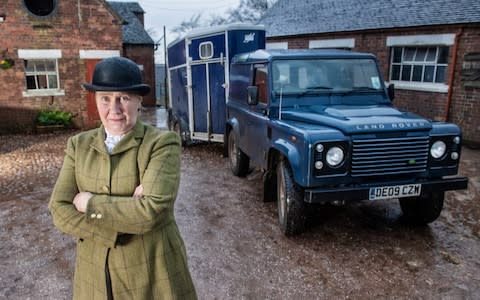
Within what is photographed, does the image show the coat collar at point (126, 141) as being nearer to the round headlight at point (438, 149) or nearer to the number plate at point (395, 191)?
the number plate at point (395, 191)

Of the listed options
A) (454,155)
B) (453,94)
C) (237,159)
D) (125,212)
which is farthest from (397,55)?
(125,212)

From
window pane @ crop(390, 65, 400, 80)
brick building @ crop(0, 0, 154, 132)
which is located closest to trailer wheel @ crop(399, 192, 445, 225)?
window pane @ crop(390, 65, 400, 80)

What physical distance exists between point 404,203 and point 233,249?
236 centimetres

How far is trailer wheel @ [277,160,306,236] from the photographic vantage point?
443cm

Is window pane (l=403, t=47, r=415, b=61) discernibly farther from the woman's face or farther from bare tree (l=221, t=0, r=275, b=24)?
bare tree (l=221, t=0, r=275, b=24)

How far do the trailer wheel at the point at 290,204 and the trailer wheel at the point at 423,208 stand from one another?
1457mm

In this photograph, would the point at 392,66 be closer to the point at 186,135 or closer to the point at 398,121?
the point at 186,135

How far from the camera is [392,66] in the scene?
40.4 feet

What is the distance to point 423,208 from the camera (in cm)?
485

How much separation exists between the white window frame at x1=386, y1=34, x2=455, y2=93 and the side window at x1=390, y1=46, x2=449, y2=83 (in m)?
0.08

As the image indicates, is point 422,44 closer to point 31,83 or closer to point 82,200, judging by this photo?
point 82,200

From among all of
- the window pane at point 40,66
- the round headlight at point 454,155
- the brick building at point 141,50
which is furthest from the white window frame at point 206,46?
the brick building at point 141,50

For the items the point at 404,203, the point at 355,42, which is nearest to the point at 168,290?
the point at 404,203

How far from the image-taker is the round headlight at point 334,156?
4.03 meters
